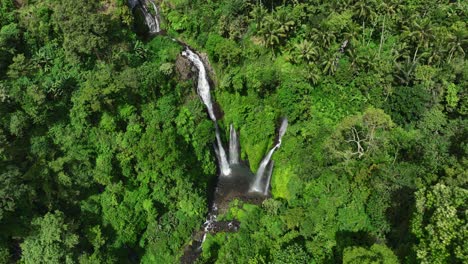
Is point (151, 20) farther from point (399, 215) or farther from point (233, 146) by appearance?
point (399, 215)

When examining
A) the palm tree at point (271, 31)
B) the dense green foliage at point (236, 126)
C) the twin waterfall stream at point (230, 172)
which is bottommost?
the twin waterfall stream at point (230, 172)

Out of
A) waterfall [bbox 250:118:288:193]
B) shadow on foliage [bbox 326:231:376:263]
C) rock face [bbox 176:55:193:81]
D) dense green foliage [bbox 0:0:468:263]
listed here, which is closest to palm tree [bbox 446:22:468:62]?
dense green foliage [bbox 0:0:468:263]

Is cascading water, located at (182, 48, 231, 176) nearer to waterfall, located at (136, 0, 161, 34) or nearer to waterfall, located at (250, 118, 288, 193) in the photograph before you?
waterfall, located at (250, 118, 288, 193)

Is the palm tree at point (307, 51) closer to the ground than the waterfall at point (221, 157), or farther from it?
farther from it

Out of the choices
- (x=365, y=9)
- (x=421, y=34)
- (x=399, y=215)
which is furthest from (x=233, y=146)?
(x=421, y=34)

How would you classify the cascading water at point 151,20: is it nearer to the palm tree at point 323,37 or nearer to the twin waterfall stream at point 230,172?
the twin waterfall stream at point 230,172

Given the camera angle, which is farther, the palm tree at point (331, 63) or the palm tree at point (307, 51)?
the palm tree at point (307, 51)

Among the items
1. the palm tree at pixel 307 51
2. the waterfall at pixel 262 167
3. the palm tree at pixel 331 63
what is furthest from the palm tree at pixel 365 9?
the waterfall at pixel 262 167
